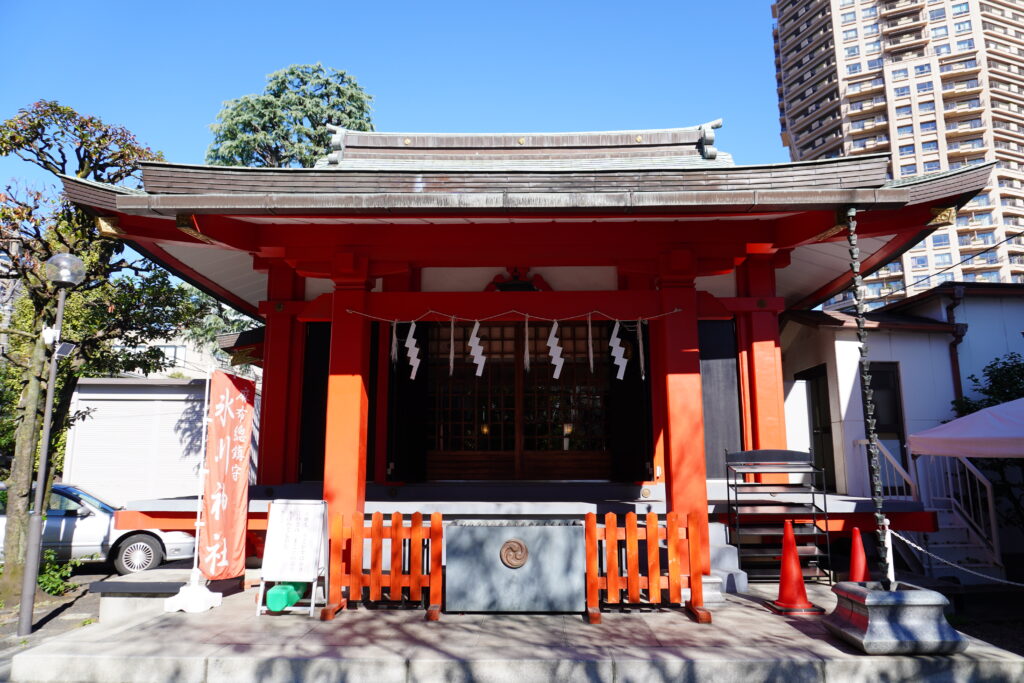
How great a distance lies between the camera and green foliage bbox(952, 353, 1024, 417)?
36.0 feet

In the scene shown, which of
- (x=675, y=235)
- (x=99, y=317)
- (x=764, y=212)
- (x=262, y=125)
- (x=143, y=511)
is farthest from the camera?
(x=262, y=125)

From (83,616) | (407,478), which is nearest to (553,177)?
(407,478)

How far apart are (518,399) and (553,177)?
5.06 metres

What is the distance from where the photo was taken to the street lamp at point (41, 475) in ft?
24.3

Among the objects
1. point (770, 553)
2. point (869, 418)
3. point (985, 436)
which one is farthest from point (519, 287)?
point (985, 436)

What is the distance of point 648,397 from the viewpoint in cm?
1086

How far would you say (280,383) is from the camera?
35.5ft

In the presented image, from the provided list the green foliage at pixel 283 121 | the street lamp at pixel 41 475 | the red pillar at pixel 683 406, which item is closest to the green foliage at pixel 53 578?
the street lamp at pixel 41 475

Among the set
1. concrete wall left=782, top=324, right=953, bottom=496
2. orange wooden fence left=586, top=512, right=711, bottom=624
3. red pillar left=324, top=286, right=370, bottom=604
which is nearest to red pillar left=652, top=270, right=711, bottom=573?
orange wooden fence left=586, top=512, right=711, bottom=624

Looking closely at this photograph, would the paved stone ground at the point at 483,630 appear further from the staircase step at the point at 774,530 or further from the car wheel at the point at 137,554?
the car wheel at the point at 137,554

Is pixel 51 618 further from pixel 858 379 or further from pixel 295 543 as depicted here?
pixel 858 379

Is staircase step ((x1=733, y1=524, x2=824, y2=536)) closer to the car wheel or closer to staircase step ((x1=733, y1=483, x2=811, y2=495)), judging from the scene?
staircase step ((x1=733, y1=483, x2=811, y2=495))

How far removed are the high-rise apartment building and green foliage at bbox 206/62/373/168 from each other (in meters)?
53.8

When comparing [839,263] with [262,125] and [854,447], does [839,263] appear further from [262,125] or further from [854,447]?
[262,125]
